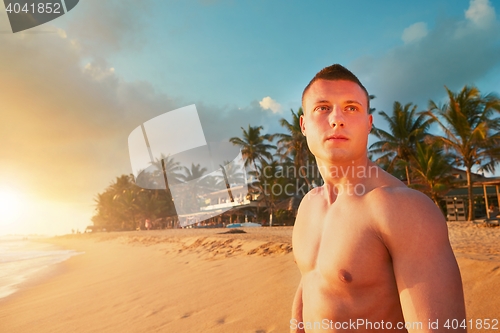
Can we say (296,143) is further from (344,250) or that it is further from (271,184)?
(344,250)

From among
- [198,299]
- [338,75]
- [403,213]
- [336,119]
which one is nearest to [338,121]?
[336,119]

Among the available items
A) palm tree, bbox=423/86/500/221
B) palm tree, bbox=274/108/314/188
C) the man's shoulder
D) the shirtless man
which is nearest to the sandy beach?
the shirtless man

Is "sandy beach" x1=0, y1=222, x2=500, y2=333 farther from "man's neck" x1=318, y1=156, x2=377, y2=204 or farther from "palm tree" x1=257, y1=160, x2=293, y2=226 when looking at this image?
"palm tree" x1=257, y1=160, x2=293, y2=226

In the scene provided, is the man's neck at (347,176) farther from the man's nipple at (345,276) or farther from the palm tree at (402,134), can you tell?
the palm tree at (402,134)

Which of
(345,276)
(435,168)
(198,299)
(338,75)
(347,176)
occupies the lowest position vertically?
(198,299)

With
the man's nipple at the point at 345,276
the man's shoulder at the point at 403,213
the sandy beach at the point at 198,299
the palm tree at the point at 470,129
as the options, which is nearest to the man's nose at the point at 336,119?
the man's shoulder at the point at 403,213

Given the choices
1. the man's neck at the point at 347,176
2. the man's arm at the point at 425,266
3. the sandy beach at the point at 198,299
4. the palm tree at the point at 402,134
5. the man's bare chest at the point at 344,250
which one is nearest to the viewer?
the man's arm at the point at 425,266

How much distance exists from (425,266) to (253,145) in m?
30.9

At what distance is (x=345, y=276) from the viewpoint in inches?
39.1

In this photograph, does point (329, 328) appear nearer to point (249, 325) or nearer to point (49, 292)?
point (249, 325)

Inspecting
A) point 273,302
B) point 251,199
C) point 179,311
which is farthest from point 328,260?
point 251,199

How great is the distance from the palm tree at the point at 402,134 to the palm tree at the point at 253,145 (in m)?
11.7

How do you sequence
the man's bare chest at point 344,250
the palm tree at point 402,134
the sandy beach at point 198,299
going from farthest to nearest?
the palm tree at point 402,134 → the sandy beach at point 198,299 → the man's bare chest at point 344,250

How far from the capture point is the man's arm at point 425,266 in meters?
0.80
